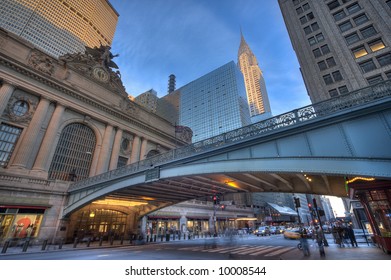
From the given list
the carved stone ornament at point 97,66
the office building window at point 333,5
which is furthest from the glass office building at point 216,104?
the carved stone ornament at point 97,66

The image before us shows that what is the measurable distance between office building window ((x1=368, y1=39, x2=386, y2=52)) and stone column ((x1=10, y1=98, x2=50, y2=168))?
4719cm

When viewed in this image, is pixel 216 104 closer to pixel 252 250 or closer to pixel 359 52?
pixel 359 52

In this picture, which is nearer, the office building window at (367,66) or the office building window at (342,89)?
the office building window at (367,66)

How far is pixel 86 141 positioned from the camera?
2981 cm

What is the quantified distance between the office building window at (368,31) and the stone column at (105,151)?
43209 mm

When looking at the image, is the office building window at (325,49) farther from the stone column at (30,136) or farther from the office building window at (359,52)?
the stone column at (30,136)

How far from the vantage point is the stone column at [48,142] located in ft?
76.3

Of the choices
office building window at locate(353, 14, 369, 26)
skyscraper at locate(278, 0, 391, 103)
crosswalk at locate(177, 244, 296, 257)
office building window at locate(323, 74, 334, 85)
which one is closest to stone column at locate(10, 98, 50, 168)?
crosswalk at locate(177, 244, 296, 257)

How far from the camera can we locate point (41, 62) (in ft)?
87.9

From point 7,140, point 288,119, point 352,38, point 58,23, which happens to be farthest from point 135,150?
point 58,23

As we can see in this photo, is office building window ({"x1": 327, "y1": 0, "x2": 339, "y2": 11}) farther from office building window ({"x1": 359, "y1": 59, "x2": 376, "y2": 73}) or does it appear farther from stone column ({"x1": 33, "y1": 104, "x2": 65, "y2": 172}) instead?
stone column ({"x1": 33, "y1": 104, "x2": 65, "y2": 172})

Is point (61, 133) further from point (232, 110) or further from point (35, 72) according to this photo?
point (232, 110)

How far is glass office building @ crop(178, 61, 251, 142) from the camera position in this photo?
8850 cm

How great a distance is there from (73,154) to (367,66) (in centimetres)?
4494
